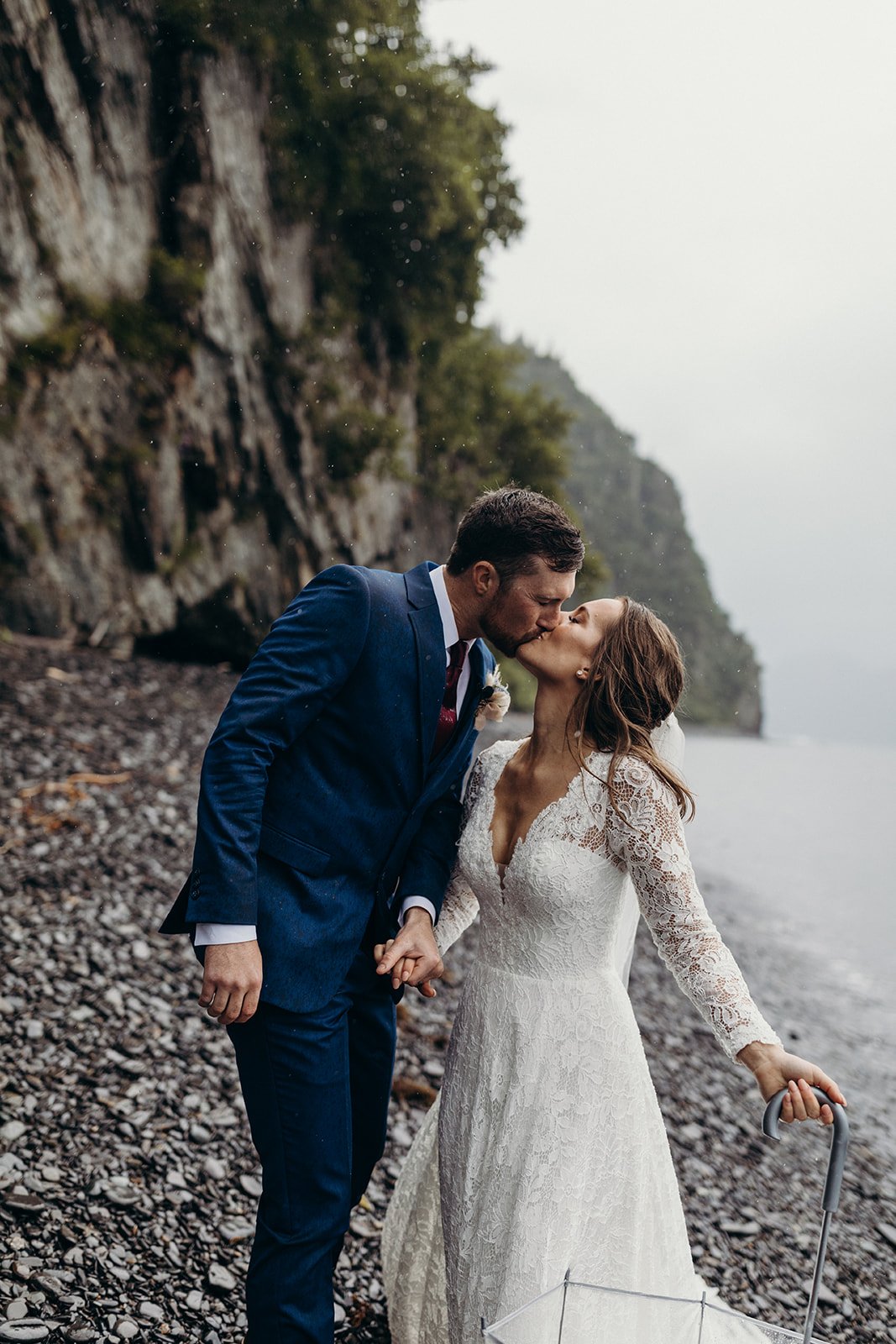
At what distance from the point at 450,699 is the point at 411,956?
83 cm

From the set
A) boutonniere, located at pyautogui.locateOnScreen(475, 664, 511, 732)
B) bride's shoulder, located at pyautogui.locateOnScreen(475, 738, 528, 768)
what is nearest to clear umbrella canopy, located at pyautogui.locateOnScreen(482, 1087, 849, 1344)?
bride's shoulder, located at pyautogui.locateOnScreen(475, 738, 528, 768)

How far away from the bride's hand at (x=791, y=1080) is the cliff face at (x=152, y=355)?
44.0 ft

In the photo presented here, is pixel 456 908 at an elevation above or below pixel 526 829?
below

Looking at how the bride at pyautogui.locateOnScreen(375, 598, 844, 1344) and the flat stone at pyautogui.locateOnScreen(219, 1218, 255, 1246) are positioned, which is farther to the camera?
the flat stone at pyautogui.locateOnScreen(219, 1218, 255, 1246)

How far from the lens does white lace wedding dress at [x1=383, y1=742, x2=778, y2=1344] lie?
8.91ft

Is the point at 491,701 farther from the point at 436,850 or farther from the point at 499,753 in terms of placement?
the point at 436,850

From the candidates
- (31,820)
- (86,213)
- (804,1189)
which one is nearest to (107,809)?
(31,820)

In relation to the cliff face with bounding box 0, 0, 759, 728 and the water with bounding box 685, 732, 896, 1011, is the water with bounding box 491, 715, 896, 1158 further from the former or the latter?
the cliff face with bounding box 0, 0, 759, 728

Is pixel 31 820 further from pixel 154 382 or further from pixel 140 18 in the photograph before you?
pixel 140 18

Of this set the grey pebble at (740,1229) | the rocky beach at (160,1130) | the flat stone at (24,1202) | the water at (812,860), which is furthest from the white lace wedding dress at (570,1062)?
the water at (812,860)

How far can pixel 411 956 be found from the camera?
295 centimetres

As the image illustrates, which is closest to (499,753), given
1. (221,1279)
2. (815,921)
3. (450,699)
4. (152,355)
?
(450,699)

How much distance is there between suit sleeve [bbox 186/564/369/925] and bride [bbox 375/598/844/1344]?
59 centimetres

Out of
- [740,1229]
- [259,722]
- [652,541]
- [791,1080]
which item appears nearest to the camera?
[791,1080]
